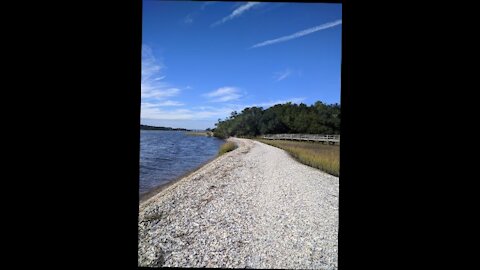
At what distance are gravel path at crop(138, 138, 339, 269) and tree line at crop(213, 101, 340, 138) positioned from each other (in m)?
18.2

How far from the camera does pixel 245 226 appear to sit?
4.11 m

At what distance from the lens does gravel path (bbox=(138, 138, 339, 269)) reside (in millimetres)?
3138

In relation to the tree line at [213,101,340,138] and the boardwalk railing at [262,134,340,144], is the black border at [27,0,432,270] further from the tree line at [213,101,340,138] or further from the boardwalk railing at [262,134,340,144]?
the tree line at [213,101,340,138]

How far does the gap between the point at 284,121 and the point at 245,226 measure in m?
27.6

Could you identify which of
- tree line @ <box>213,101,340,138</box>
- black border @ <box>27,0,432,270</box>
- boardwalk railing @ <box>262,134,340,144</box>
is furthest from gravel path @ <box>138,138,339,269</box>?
tree line @ <box>213,101,340,138</box>
